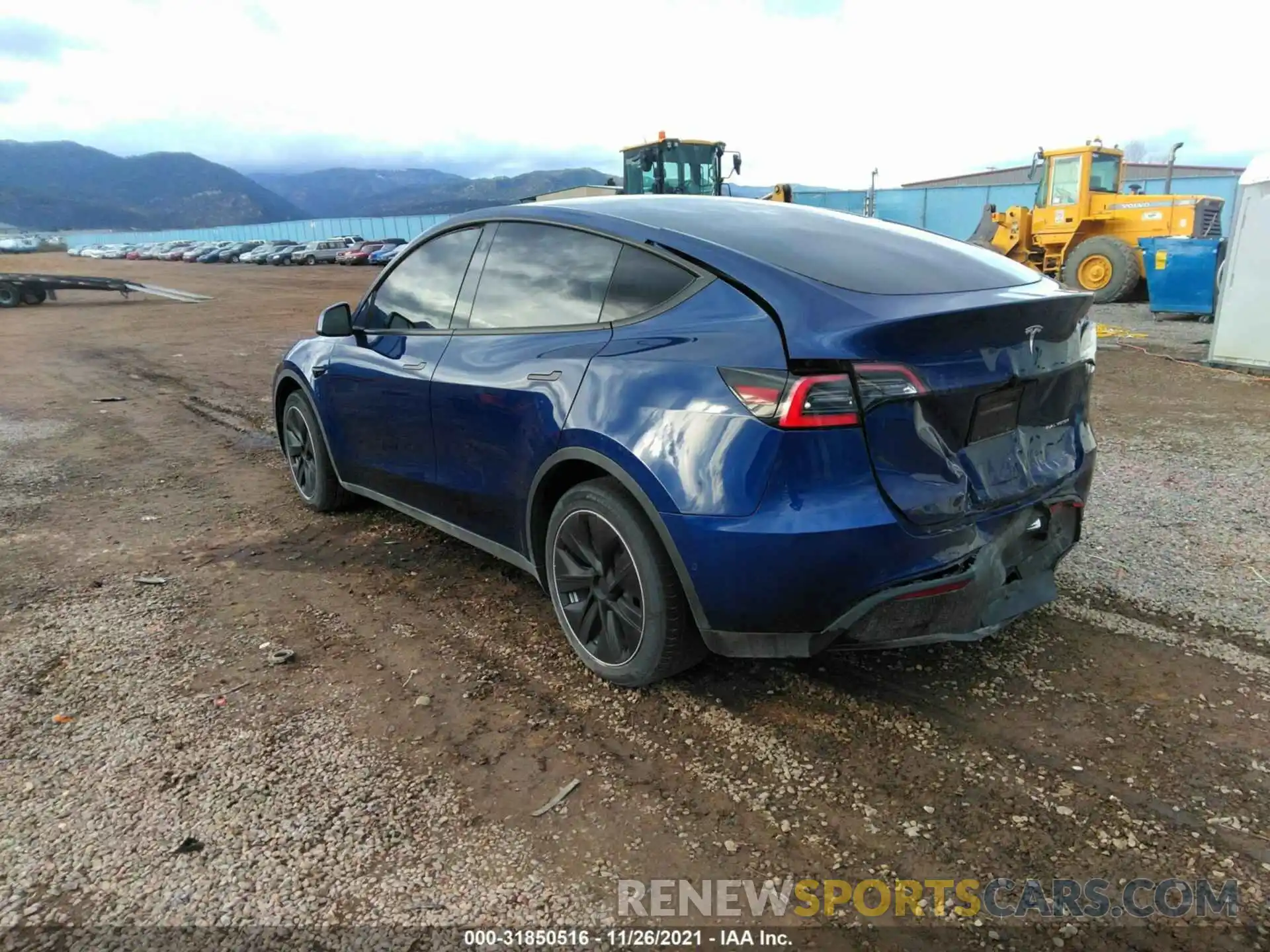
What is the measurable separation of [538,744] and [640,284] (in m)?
1.56

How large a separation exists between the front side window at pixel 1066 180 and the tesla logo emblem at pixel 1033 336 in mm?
15552

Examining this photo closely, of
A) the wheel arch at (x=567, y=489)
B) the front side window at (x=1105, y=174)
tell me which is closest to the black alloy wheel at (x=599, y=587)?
the wheel arch at (x=567, y=489)

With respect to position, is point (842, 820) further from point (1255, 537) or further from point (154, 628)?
point (1255, 537)

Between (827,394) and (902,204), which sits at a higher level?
(902,204)

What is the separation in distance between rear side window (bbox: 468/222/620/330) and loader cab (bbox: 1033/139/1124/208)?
51.3ft

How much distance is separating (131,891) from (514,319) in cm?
218


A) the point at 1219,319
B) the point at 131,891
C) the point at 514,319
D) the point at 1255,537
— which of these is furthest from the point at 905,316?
the point at 1219,319

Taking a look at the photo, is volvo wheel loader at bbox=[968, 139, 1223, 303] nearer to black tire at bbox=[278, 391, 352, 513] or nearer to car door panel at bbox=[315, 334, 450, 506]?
black tire at bbox=[278, 391, 352, 513]

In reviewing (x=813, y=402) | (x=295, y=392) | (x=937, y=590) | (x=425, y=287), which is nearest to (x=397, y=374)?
(x=425, y=287)

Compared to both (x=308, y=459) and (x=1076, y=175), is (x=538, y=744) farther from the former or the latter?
(x=1076, y=175)

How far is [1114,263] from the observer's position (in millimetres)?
14859

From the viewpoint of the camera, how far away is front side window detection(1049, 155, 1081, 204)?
51.1 feet

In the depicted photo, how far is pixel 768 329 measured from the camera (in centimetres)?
233

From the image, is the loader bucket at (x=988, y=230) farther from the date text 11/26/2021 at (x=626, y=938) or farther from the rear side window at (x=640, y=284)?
the date text 11/26/2021 at (x=626, y=938)
